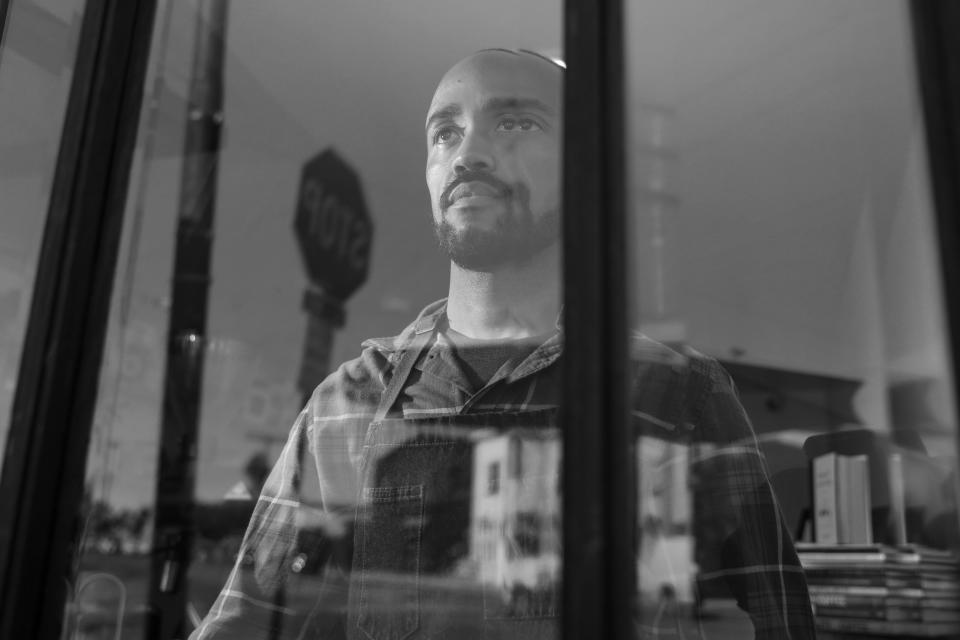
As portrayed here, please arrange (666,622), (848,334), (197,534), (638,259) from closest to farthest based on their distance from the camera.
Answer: (638,259) → (666,622) → (197,534) → (848,334)

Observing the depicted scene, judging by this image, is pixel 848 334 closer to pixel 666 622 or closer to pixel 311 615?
pixel 666 622

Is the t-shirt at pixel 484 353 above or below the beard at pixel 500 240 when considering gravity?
below

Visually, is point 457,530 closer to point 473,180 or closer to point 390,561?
point 390,561

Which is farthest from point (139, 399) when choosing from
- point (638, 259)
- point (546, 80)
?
point (638, 259)

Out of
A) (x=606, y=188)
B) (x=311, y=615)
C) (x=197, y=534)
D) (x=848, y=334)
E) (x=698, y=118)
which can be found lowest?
(x=311, y=615)

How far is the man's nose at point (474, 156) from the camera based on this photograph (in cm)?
142

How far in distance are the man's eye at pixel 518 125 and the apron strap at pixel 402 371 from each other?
33 centimetres

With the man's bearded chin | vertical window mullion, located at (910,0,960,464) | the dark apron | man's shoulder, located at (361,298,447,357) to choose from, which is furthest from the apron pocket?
vertical window mullion, located at (910,0,960,464)

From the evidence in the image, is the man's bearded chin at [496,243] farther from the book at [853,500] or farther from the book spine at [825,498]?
the book at [853,500]

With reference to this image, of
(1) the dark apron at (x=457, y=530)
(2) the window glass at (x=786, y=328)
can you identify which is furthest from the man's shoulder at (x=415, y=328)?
(2) the window glass at (x=786, y=328)

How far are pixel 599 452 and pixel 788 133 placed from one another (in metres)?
1.44

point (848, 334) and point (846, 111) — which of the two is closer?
point (846, 111)

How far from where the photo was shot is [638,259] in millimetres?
1020

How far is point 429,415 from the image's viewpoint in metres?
1.36
